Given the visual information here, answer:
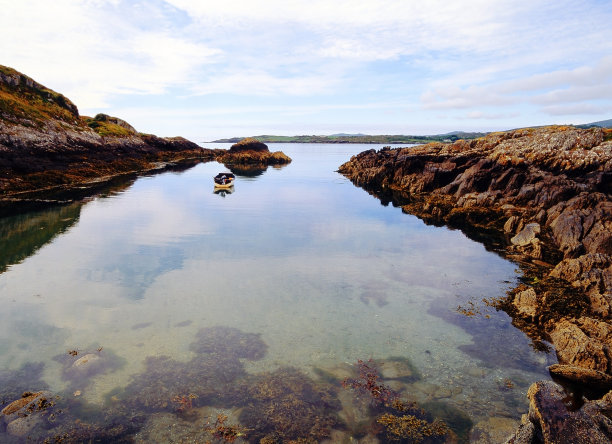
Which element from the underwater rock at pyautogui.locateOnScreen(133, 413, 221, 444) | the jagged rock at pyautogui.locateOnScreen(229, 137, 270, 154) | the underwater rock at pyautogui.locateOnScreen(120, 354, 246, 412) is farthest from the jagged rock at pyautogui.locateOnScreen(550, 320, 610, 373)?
the jagged rock at pyautogui.locateOnScreen(229, 137, 270, 154)

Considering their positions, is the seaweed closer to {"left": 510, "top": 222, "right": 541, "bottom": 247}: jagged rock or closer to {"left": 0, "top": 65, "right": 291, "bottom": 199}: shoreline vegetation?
{"left": 510, "top": 222, "right": 541, "bottom": 247}: jagged rock

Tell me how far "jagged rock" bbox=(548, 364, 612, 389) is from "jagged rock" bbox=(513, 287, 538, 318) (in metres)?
4.60

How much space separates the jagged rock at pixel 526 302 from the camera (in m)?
17.7

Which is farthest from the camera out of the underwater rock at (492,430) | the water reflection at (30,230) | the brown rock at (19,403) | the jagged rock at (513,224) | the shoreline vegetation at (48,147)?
the shoreline vegetation at (48,147)

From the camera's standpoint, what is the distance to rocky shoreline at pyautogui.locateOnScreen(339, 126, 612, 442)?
45.3 feet

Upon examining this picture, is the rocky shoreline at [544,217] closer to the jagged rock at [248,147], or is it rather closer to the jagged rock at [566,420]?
the jagged rock at [566,420]

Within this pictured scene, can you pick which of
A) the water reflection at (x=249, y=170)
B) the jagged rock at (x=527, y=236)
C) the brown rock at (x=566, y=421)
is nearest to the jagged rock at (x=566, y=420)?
the brown rock at (x=566, y=421)

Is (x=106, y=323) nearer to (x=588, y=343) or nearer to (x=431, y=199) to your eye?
(x=588, y=343)

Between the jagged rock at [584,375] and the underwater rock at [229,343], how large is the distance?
11.9 m

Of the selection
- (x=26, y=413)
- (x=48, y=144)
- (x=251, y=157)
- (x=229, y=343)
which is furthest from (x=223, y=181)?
(x=251, y=157)

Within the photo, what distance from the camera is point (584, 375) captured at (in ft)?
40.9

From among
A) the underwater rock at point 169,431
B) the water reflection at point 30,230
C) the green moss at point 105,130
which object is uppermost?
the green moss at point 105,130

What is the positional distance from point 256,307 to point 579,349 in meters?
14.8

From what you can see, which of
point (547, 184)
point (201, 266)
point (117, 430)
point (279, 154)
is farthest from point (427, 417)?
point (279, 154)
